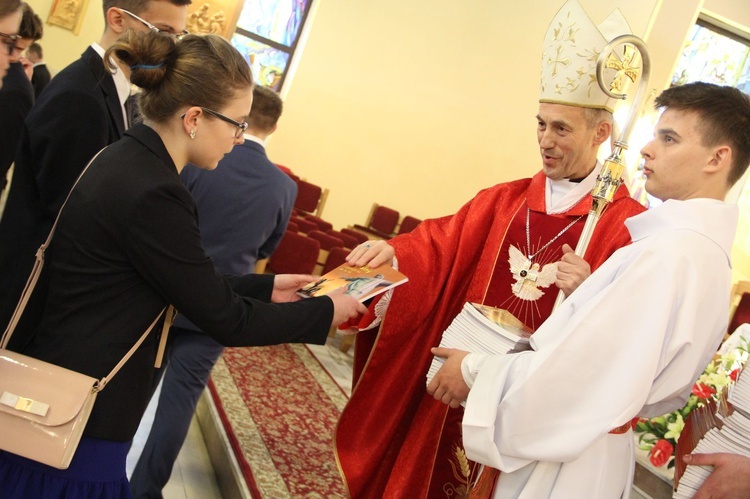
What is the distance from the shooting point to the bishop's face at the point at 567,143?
2.51 m

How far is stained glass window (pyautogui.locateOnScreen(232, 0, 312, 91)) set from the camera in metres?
11.4

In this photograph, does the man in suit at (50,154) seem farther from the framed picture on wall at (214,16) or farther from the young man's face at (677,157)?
the framed picture on wall at (214,16)

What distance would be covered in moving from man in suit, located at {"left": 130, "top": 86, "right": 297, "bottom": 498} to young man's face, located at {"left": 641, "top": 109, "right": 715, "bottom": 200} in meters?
1.77

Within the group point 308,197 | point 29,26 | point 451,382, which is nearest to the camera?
point 451,382

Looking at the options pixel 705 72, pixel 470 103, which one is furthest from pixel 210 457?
pixel 705 72

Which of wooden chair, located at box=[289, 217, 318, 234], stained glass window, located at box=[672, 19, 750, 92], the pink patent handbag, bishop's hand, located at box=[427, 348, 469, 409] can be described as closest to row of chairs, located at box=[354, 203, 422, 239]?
wooden chair, located at box=[289, 217, 318, 234]

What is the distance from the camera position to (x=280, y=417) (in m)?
4.64

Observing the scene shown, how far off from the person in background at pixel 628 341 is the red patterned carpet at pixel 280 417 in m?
1.91

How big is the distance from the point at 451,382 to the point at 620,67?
110 cm

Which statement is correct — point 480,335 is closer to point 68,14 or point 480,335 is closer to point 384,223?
point 68,14

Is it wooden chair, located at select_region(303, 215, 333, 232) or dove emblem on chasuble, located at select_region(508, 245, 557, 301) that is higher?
dove emblem on chasuble, located at select_region(508, 245, 557, 301)

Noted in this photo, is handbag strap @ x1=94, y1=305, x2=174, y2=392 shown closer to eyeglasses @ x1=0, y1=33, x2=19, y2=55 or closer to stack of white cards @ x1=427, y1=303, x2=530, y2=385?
stack of white cards @ x1=427, y1=303, x2=530, y2=385

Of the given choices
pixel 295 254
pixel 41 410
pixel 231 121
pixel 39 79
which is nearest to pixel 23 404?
pixel 41 410

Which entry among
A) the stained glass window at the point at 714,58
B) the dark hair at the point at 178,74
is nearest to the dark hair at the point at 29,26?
the dark hair at the point at 178,74
